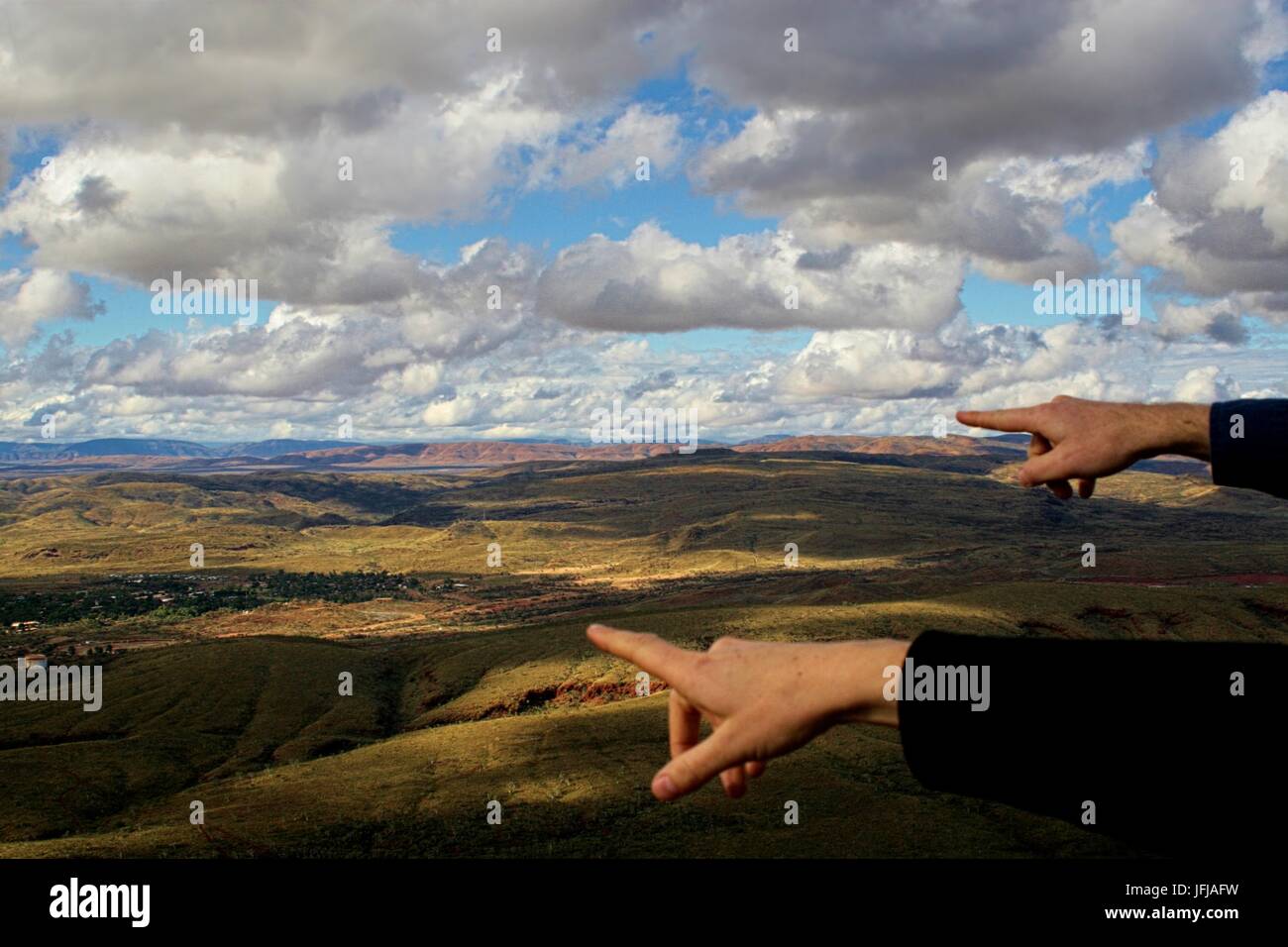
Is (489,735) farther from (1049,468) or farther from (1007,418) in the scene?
(1049,468)

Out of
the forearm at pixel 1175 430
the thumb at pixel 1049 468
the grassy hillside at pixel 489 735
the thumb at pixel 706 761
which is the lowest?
the grassy hillside at pixel 489 735

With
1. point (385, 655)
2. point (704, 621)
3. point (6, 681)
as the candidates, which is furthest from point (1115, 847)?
point (6, 681)

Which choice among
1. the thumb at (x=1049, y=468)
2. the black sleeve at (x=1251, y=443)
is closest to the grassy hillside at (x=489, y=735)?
the thumb at (x=1049, y=468)

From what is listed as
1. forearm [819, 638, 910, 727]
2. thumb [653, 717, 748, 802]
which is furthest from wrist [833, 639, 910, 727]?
thumb [653, 717, 748, 802]

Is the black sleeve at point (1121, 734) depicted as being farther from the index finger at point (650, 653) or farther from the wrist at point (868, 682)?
the index finger at point (650, 653)

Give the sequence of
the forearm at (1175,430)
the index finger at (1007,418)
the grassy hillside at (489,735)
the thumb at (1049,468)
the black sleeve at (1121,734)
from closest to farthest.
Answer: the black sleeve at (1121,734) → the forearm at (1175,430) → the thumb at (1049,468) → the index finger at (1007,418) → the grassy hillside at (489,735)
